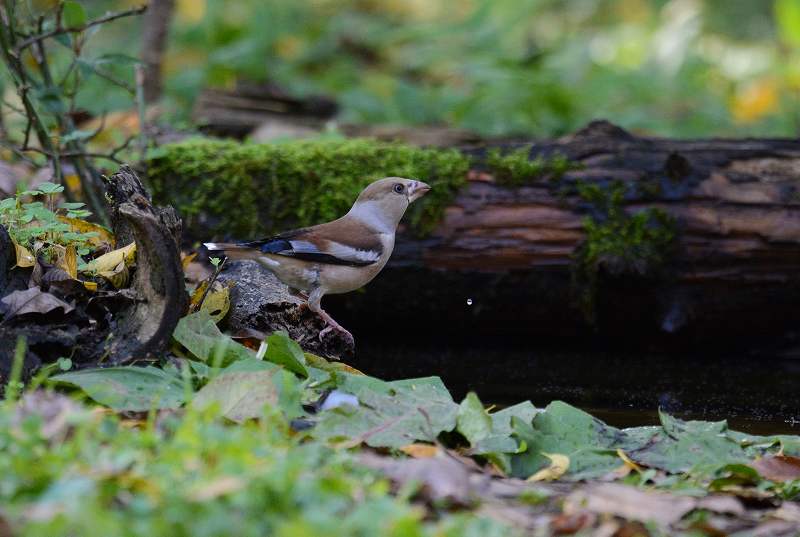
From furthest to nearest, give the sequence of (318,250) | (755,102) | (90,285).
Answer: (755,102), (318,250), (90,285)

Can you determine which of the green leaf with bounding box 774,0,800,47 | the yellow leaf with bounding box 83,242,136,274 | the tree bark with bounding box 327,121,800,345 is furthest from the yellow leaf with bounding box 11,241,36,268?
the green leaf with bounding box 774,0,800,47

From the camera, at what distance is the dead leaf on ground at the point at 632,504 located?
291 cm

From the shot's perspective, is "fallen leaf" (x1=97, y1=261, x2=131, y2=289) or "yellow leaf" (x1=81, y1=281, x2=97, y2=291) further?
"fallen leaf" (x1=97, y1=261, x2=131, y2=289)

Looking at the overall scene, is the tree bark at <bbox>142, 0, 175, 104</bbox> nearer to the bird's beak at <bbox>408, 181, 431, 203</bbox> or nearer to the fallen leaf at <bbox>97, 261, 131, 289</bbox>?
the bird's beak at <bbox>408, 181, 431, 203</bbox>

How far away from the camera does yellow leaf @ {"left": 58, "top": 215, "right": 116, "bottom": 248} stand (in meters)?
4.82

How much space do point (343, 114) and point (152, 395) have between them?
7.65 metres

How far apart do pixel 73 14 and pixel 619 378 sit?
3.85 m

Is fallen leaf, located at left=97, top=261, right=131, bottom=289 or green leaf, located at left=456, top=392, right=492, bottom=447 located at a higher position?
fallen leaf, located at left=97, top=261, right=131, bottom=289

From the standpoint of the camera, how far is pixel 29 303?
3975 mm

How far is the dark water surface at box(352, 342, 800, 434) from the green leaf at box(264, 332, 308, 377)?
1.64m

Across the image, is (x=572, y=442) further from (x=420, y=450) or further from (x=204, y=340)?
(x=204, y=340)

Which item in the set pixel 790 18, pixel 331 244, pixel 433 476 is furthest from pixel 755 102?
pixel 433 476

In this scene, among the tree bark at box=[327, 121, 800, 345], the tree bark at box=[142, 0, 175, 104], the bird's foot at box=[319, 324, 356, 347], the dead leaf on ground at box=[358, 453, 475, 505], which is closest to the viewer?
the dead leaf on ground at box=[358, 453, 475, 505]

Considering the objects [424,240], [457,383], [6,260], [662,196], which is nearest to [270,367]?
[6,260]
